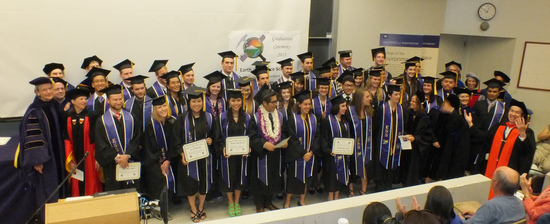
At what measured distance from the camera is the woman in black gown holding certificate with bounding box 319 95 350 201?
14.8 feet

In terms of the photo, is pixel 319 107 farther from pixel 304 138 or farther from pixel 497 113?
pixel 497 113


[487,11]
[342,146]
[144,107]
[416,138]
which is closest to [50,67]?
[144,107]

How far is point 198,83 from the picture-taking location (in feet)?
19.7

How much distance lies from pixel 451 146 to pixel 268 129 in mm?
2418

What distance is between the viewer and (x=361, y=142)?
15.6 feet

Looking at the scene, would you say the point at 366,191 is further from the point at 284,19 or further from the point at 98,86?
the point at 98,86

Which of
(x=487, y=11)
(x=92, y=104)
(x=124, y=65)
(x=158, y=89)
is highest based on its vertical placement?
(x=487, y=11)

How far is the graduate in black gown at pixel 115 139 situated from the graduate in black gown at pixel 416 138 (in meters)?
3.11

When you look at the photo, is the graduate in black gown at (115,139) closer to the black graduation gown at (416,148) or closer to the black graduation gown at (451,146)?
the black graduation gown at (416,148)

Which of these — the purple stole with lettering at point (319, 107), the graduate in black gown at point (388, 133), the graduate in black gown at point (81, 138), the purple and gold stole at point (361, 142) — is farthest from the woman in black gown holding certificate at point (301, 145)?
the graduate in black gown at point (81, 138)

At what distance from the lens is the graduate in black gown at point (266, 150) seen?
430 centimetres

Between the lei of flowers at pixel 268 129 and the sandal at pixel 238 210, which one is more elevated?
the lei of flowers at pixel 268 129

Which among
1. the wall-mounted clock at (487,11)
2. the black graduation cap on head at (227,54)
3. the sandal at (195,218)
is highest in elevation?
the wall-mounted clock at (487,11)

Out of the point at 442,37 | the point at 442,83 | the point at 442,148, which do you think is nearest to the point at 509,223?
the point at 442,148
